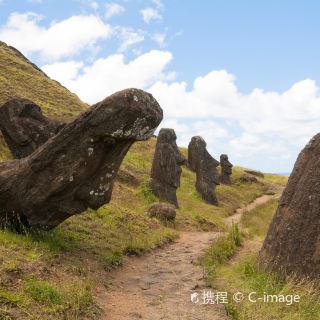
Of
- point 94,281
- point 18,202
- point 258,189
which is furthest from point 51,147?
point 258,189

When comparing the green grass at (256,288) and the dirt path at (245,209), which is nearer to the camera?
the green grass at (256,288)

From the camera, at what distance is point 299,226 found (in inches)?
488

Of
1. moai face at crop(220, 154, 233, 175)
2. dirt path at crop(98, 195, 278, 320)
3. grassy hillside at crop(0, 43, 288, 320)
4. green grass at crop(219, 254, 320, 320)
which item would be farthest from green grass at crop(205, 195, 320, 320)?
moai face at crop(220, 154, 233, 175)

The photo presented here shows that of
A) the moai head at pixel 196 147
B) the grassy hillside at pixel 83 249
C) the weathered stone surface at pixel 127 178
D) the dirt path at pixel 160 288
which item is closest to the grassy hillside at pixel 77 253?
the grassy hillside at pixel 83 249

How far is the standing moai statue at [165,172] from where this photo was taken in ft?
94.9

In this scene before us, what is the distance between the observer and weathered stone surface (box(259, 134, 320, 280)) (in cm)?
1205

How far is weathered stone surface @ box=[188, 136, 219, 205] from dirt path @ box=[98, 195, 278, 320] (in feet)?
56.0

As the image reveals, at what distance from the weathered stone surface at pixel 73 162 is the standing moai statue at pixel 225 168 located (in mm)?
35455

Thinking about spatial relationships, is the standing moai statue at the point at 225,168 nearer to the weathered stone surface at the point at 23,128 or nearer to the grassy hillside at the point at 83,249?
the grassy hillside at the point at 83,249

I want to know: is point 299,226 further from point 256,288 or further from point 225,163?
point 225,163

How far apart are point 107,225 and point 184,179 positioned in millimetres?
24177

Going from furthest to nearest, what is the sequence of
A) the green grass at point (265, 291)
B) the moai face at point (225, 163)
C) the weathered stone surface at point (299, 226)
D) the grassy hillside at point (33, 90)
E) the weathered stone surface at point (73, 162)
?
1. the grassy hillside at point (33, 90)
2. the moai face at point (225, 163)
3. the weathered stone surface at point (73, 162)
4. the weathered stone surface at point (299, 226)
5. the green grass at point (265, 291)

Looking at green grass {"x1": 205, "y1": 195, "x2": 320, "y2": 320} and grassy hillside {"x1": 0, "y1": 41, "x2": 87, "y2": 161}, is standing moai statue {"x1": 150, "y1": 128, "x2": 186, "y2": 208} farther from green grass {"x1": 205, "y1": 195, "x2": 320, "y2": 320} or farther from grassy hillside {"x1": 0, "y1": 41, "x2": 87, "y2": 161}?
grassy hillside {"x1": 0, "y1": 41, "x2": 87, "y2": 161}

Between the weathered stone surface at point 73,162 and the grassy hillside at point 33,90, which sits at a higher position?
the grassy hillside at point 33,90
